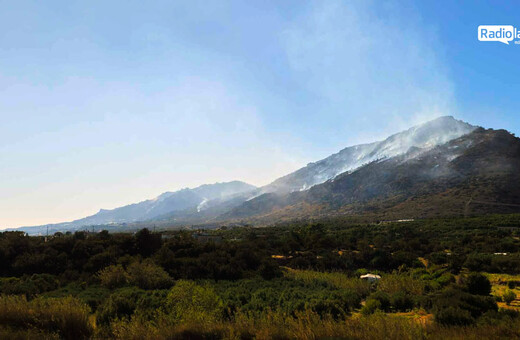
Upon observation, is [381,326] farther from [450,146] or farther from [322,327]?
[450,146]

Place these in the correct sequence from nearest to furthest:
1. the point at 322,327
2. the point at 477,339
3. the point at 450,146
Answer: the point at 477,339, the point at 322,327, the point at 450,146

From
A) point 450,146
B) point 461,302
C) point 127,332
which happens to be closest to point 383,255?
point 461,302

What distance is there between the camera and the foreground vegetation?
28.7 feet

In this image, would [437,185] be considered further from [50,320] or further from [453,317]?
[50,320]

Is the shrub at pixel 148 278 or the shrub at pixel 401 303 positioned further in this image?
the shrub at pixel 148 278

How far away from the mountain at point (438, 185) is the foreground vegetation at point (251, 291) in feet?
165

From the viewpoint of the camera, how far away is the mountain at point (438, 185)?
324 ft

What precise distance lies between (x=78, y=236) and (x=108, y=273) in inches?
717

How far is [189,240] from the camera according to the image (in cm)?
3922

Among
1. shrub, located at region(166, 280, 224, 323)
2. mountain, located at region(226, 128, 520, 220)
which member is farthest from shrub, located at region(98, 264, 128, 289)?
mountain, located at region(226, 128, 520, 220)

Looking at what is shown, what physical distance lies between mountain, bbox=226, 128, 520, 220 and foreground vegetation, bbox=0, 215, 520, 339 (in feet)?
165

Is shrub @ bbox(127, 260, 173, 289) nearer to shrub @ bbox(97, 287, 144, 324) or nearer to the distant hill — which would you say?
shrub @ bbox(97, 287, 144, 324)

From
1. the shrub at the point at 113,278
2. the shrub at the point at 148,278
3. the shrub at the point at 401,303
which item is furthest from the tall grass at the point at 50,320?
the shrub at the point at 401,303

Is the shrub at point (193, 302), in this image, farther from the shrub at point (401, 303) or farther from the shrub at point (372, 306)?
the shrub at point (401, 303)
